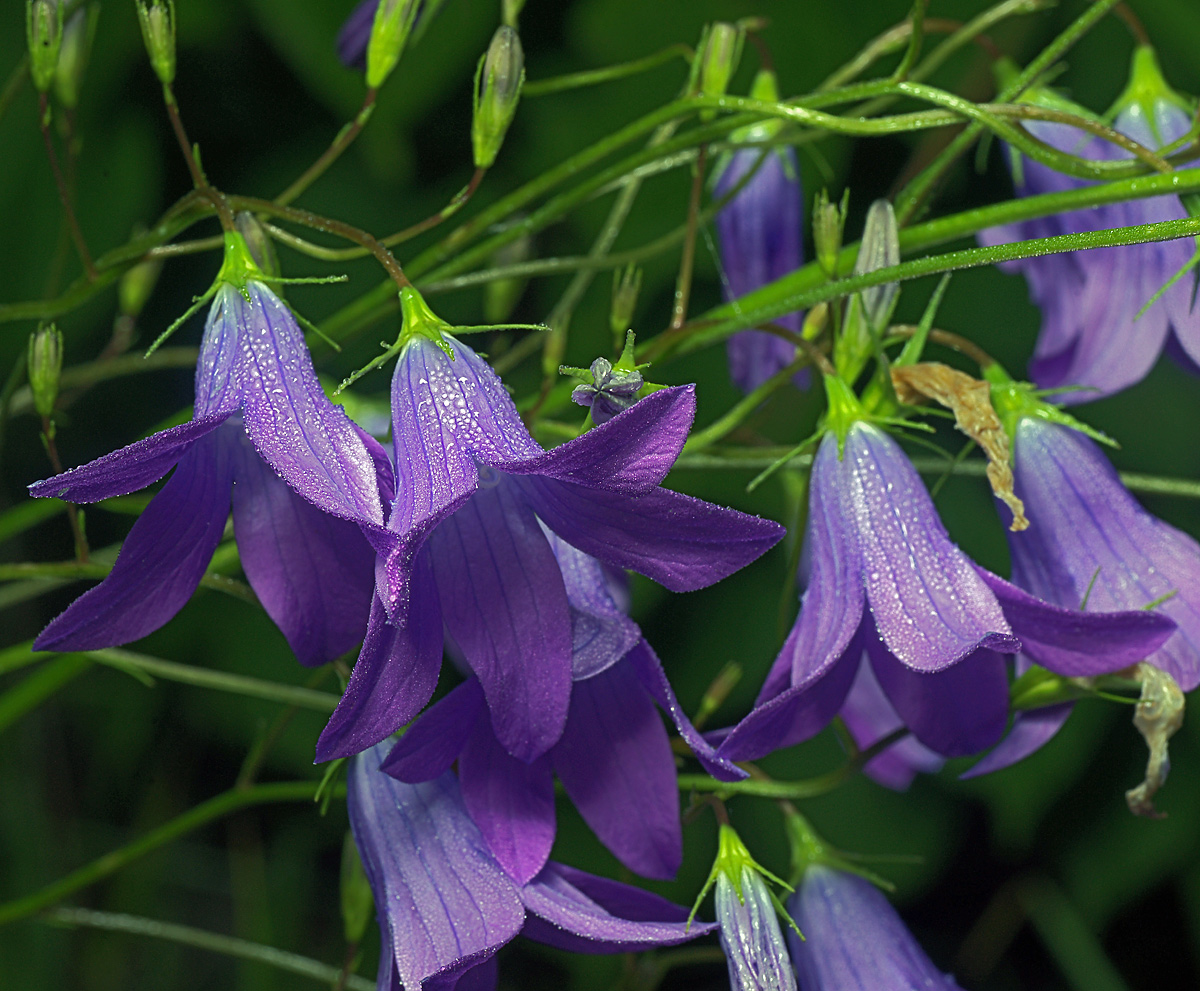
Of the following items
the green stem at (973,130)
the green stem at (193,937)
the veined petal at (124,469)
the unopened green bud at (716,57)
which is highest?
the unopened green bud at (716,57)

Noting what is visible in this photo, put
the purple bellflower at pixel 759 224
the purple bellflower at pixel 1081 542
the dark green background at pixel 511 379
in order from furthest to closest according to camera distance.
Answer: the dark green background at pixel 511 379 < the purple bellflower at pixel 759 224 < the purple bellflower at pixel 1081 542

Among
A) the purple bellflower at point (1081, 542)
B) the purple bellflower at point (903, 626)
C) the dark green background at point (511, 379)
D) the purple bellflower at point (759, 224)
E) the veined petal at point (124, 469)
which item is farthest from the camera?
the dark green background at point (511, 379)

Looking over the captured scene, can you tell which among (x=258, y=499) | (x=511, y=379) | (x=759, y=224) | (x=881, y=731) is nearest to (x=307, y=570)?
(x=258, y=499)

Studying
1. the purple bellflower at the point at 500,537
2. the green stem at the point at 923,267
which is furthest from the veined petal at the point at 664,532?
the green stem at the point at 923,267

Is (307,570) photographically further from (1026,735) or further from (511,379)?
(511,379)

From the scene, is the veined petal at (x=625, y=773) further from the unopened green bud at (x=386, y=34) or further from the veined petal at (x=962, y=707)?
the unopened green bud at (x=386, y=34)

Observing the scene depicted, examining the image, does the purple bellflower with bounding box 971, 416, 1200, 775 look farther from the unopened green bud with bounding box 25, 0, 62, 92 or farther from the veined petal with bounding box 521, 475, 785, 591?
the unopened green bud with bounding box 25, 0, 62, 92
